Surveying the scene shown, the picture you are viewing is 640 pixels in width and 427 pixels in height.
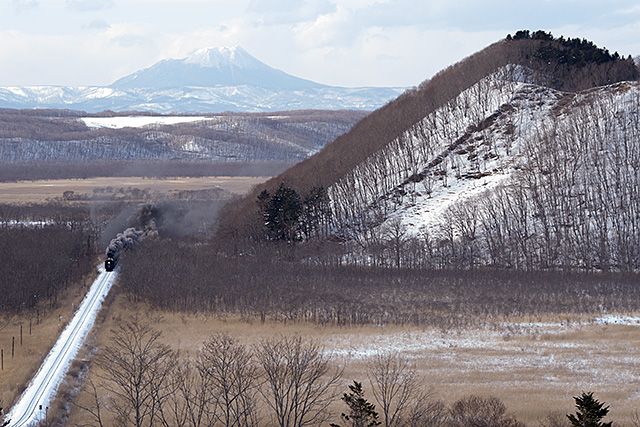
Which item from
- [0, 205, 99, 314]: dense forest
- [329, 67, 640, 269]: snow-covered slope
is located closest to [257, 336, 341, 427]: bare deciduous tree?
[0, 205, 99, 314]: dense forest

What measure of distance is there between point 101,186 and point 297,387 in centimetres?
12708

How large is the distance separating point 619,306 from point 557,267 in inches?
474

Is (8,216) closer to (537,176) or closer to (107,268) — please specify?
(107,268)

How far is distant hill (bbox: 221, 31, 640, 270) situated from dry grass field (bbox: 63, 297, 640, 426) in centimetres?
1737

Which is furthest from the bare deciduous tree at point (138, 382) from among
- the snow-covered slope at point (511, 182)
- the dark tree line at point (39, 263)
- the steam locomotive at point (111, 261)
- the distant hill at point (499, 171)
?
the snow-covered slope at point (511, 182)

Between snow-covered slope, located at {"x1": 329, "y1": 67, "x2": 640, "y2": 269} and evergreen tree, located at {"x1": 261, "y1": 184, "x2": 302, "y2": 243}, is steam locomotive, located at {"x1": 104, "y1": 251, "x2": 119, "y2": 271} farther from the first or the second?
snow-covered slope, located at {"x1": 329, "y1": 67, "x2": 640, "y2": 269}

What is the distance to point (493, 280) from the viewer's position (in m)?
57.6

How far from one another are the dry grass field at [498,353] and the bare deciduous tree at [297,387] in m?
1.20

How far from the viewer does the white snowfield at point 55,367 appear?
33347mm

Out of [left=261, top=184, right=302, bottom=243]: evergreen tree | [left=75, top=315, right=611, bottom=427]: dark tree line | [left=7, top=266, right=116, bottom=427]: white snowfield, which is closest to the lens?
[left=75, top=315, right=611, bottom=427]: dark tree line

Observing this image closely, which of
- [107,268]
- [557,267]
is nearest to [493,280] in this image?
[557,267]

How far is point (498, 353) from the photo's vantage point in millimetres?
42062

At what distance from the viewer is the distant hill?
66.0m

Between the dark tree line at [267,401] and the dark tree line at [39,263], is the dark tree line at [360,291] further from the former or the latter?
the dark tree line at [267,401]
